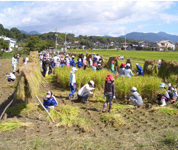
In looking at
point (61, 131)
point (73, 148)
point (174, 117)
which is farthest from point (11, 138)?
point (174, 117)

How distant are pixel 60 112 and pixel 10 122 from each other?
1366 mm

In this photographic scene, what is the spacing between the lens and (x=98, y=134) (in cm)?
466

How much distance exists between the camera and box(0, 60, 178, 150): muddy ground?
159 inches

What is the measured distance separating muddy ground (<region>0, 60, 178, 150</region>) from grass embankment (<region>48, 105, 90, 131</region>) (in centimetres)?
15

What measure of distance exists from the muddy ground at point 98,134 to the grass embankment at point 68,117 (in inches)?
6.0

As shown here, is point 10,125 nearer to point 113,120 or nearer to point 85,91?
point 113,120

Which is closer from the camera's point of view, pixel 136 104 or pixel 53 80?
pixel 136 104

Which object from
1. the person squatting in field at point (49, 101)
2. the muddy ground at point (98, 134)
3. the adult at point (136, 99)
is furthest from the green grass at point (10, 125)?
the adult at point (136, 99)

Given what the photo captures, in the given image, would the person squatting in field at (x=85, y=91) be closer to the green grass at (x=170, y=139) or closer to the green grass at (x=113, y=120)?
the green grass at (x=113, y=120)

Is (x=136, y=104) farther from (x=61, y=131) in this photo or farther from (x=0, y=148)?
(x=0, y=148)

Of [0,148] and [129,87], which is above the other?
[129,87]

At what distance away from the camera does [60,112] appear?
19.0ft

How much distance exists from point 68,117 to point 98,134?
1.13 m

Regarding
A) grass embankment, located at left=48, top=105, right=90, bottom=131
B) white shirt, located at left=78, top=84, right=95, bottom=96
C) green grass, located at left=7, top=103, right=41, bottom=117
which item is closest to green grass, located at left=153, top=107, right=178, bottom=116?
white shirt, located at left=78, top=84, right=95, bottom=96
